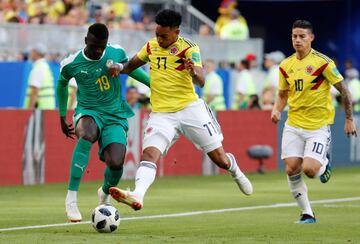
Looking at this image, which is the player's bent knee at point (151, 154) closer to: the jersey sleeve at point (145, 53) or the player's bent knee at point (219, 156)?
the player's bent knee at point (219, 156)

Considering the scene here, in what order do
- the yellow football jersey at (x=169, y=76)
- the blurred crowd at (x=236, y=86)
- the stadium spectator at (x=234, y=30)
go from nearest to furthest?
the yellow football jersey at (x=169, y=76), the blurred crowd at (x=236, y=86), the stadium spectator at (x=234, y=30)

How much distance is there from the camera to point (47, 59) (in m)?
26.4

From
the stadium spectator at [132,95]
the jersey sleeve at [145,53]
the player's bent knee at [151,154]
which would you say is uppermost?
the jersey sleeve at [145,53]

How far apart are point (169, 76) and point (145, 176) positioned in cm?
127

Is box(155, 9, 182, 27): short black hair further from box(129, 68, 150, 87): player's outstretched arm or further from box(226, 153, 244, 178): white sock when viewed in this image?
box(226, 153, 244, 178): white sock

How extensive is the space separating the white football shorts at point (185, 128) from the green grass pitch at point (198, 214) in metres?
0.93

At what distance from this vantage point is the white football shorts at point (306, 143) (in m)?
14.6

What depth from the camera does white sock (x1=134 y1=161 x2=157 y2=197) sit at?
13195 millimetres

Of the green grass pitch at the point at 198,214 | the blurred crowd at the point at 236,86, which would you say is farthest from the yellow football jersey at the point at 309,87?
the blurred crowd at the point at 236,86

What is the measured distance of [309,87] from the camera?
14.7 meters

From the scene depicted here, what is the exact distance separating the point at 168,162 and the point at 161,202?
6.07 meters

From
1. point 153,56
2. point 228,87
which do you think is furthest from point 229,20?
point 153,56

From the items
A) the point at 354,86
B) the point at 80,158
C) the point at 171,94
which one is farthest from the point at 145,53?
the point at 354,86

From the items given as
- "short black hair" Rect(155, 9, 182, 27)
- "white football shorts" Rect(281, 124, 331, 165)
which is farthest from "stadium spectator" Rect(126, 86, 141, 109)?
"short black hair" Rect(155, 9, 182, 27)
